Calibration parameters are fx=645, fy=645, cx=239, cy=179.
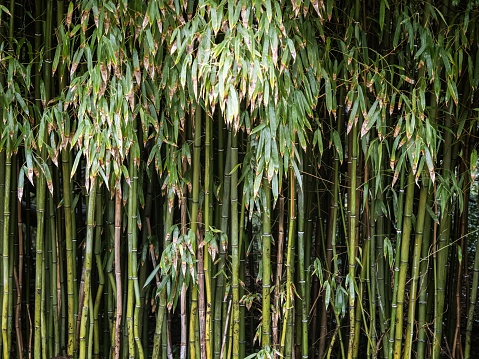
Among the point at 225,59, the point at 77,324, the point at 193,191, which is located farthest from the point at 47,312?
the point at 225,59

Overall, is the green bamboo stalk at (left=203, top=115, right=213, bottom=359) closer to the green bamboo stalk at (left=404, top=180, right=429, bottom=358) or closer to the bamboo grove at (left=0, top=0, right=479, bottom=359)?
the bamboo grove at (left=0, top=0, right=479, bottom=359)

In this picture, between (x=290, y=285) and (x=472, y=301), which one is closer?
(x=290, y=285)

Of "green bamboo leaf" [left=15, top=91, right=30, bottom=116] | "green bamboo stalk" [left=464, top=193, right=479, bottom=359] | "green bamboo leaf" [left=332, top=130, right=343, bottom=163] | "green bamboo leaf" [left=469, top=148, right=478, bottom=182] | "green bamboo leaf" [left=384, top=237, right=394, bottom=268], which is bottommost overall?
"green bamboo stalk" [left=464, top=193, right=479, bottom=359]

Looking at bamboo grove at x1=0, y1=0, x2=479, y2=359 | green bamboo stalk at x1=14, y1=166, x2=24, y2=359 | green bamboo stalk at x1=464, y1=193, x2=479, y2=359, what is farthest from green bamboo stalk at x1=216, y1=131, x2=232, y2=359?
green bamboo stalk at x1=464, y1=193, x2=479, y2=359

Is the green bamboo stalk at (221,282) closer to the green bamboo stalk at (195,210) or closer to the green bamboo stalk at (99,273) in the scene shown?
the green bamboo stalk at (195,210)

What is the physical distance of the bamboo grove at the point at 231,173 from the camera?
2717 millimetres

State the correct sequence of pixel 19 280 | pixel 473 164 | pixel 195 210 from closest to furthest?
pixel 473 164, pixel 195 210, pixel 19 280

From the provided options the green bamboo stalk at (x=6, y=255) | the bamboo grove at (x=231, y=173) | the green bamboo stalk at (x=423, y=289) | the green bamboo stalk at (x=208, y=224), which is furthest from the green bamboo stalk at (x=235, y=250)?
the green bamboo stalk at (x=6, y=255)

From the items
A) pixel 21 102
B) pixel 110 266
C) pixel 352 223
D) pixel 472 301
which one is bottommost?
pixel 472 301

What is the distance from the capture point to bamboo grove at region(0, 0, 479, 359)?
2717 millimetres

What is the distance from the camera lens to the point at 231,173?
294 centimetres

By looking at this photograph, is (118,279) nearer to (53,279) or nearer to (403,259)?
(53,279)

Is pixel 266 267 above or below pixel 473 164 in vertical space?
below

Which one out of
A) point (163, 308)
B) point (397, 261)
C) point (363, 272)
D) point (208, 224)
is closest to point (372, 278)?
point (363, 272)
